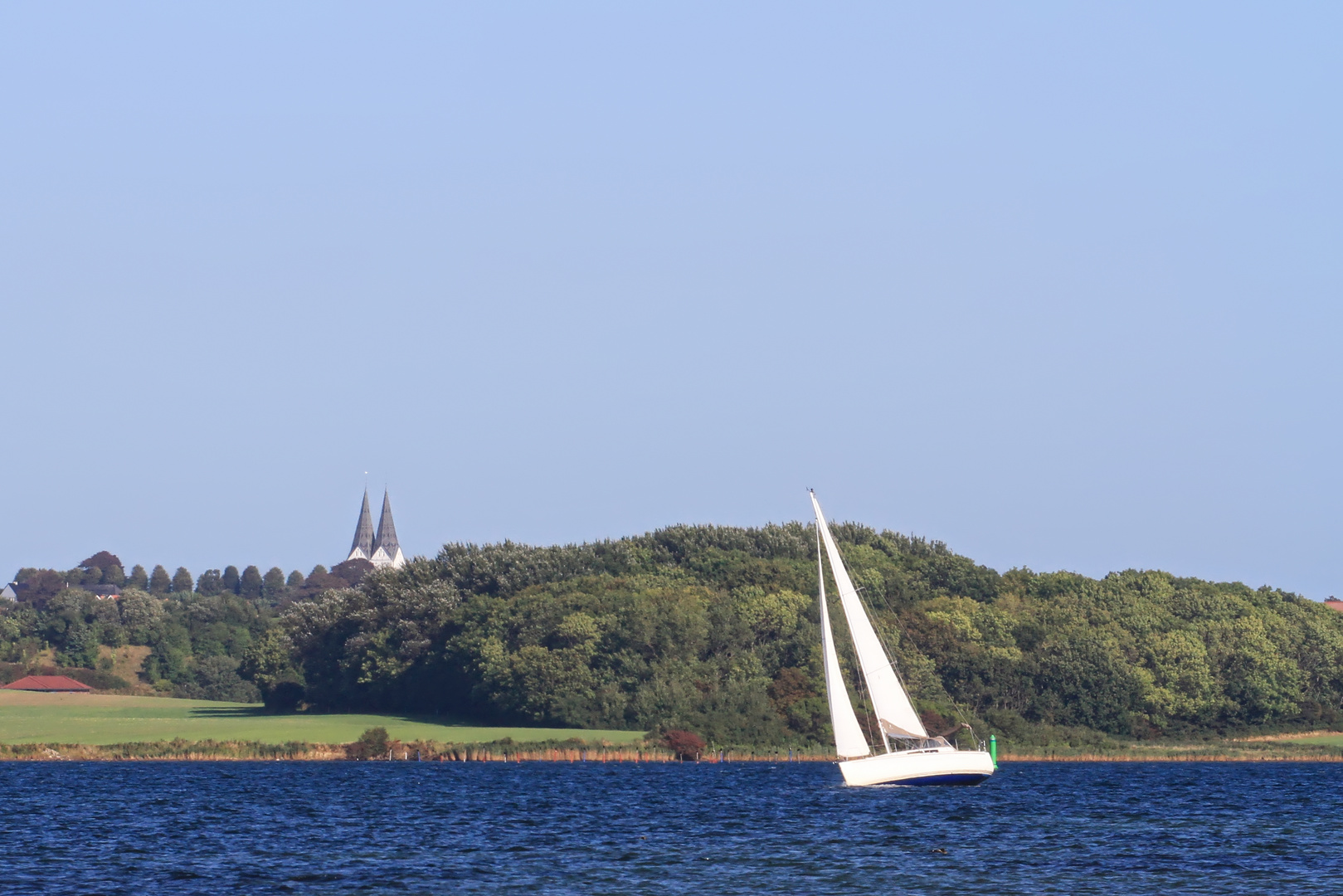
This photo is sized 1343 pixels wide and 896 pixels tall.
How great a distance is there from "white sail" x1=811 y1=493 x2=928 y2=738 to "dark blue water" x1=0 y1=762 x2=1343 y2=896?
3.11m

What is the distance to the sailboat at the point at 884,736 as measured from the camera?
2589 inches

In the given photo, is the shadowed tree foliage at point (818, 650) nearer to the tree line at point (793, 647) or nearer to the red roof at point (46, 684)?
the tree line at point (793, 647)

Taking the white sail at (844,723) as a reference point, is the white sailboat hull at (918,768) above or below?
below

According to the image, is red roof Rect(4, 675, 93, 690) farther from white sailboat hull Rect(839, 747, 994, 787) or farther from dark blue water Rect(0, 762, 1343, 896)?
white sailboat hull Rect(839, 747, 994, 787)

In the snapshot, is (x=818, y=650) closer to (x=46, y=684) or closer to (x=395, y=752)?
(x=395, y=752)

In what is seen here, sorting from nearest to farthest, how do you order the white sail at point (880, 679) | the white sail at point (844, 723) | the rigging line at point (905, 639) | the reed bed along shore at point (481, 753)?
the white sail at point (880, 679) < the white sail at point (844, 723) < the reed bed along shore at point (481, 753) < the rigging line at point (905, 639)

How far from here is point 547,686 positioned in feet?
385

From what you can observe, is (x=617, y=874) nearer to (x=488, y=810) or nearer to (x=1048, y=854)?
(x=1048, y=854)

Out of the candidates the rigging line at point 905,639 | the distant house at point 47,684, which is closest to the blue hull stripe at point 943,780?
the rigging line at point 905,639

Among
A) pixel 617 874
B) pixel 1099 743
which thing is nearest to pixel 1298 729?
pixel 1099 743

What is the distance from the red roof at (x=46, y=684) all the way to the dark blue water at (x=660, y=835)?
302 feet

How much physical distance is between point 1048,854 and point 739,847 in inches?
361

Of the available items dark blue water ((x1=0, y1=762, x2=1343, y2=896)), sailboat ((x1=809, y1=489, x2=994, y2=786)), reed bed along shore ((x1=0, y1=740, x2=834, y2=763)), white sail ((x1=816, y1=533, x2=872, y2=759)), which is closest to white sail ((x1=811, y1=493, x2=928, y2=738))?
sailboat ((x1=809, y1=489, x2=994, y2=786))

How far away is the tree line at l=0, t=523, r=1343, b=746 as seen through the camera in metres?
115
